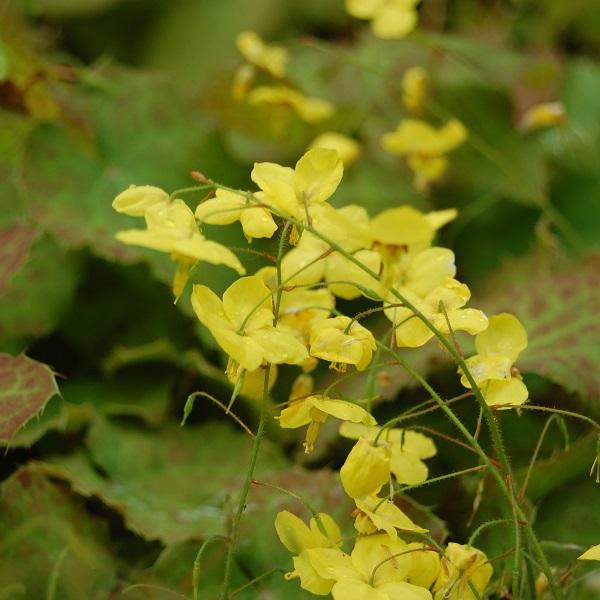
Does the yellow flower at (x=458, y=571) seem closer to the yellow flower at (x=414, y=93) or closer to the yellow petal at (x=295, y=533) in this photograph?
the yellow petal at (x=295, y=533)

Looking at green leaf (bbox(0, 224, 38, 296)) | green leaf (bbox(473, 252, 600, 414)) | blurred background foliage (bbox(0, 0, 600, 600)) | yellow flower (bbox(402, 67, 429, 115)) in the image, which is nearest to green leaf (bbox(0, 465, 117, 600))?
blurred background foliage (bbox(0, 0, 600, 600))

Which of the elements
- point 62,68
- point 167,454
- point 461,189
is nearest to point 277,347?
point 167,454

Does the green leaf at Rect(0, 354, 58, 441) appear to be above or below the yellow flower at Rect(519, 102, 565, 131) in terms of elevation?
below

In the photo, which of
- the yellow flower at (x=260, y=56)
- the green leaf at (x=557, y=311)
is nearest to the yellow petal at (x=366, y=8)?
the yellow flower at (x=260, y=56)

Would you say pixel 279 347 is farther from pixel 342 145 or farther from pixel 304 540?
pixel 342 145

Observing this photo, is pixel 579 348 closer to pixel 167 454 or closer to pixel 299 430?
pixel 299 430

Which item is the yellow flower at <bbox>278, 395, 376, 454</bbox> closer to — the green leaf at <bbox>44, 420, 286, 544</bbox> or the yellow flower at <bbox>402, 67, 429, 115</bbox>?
the green leaf at <bbox>44, 420, 286, 544</bbox>
